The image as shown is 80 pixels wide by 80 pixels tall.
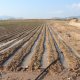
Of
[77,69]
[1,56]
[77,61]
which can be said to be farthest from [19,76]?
[1,56]

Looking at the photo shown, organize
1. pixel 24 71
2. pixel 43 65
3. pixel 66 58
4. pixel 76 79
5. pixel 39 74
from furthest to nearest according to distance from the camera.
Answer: pixel 66 58, pixel 43 65, pixel 24 71, pixel 39 74, pixel 76 79

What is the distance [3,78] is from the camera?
9.84 m

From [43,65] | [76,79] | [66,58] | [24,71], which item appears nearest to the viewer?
[76,79]

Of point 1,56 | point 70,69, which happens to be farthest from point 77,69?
point 1,56

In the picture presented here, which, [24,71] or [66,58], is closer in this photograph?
[24,71]

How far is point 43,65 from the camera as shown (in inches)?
478

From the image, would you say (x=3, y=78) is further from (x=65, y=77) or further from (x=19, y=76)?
(x=65, y=77)

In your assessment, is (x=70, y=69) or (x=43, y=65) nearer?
(x=70, y=69)

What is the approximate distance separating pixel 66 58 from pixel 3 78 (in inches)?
209

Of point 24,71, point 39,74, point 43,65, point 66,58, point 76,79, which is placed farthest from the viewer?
point 66,58

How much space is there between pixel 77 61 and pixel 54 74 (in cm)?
298

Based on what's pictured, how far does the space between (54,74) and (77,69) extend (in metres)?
1.43

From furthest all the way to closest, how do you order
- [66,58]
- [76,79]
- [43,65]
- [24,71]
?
1. [66,58]
2. [43,65]
3. [24,71]
4. [76,79]

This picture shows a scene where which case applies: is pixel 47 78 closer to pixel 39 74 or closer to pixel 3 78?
pixel 39 74
